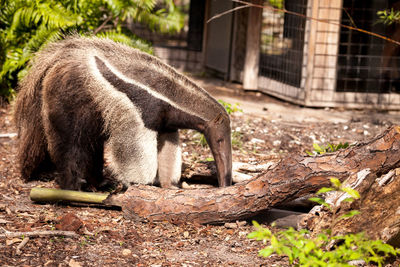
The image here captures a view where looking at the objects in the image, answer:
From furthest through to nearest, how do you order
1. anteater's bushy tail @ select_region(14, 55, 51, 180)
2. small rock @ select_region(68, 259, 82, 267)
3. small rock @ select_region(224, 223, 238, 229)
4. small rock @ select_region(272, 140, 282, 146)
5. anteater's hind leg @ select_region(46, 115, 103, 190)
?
1. small rock @ select_region(272, 140, 282, 146)
2. anteater's bushy tail @ select_region(14, 55, 51, 180)
3. anteater's hind leg @ select_region(46, 115, 103, 190)
4. small rock @ select_region(224, 223, 238, 229)
5. small rock @ select_region(68, 259, 82, 267)

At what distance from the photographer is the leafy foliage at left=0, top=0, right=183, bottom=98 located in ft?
24.5

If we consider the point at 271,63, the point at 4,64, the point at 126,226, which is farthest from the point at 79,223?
the point at 271,63

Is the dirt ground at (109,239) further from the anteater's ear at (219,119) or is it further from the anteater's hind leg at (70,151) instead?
the anteater's ear at (219,119)

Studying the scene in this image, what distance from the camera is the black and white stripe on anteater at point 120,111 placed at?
15.6 feet

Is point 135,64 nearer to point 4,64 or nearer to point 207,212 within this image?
point 207,212

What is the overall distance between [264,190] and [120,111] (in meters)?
1.56

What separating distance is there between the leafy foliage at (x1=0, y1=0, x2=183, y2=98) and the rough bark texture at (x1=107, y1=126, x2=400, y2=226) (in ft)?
12.1

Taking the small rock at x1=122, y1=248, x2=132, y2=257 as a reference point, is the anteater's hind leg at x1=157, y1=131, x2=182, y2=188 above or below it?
above

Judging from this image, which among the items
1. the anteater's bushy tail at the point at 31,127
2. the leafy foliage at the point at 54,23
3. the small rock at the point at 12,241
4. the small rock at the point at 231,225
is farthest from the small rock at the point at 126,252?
the leafy foliage at the point at 54,23

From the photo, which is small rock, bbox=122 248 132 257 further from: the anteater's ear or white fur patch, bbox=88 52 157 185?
the anteater's ear

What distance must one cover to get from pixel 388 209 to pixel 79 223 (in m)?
2.36

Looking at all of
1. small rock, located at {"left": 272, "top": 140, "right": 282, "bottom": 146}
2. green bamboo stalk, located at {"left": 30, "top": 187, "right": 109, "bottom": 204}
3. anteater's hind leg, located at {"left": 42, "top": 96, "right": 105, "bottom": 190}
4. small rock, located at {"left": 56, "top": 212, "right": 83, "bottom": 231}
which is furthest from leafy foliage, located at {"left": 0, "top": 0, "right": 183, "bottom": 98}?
small rock, located at {"left": 56, "top": 212, "right": 83, "bottom": 231}

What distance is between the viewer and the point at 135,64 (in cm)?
493

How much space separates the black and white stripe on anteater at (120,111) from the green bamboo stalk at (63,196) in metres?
0.39
